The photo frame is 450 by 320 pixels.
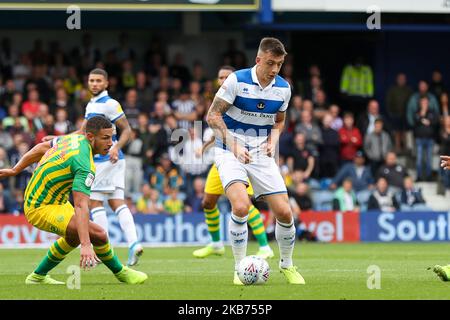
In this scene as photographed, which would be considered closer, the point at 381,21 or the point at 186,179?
Result: the point at 186,179

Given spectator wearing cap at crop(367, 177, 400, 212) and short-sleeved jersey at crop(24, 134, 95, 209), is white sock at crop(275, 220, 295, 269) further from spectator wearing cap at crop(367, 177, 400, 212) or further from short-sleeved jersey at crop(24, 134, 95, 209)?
spectator wearing cap at crop(367, 177, 400, 212)

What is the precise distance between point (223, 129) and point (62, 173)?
1.70 meters

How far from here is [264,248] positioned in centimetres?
1552

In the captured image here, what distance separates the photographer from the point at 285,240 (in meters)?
11.4

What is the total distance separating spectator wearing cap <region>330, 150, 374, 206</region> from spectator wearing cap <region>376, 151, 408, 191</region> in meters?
0.29

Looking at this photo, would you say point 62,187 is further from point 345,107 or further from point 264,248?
point 345,107

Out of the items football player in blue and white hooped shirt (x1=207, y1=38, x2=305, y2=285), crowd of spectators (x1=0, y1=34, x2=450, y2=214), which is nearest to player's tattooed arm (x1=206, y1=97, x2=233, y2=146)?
football player in blue and white hooped shirt (x1=207, y1=38, x2=305, y2=285)

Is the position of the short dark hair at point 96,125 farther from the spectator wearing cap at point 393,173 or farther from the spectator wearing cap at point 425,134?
the spectator wearing cap at point 425,134

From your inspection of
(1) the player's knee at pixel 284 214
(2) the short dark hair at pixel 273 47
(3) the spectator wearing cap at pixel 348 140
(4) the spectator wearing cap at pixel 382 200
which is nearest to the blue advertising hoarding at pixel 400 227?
(4) the spectator wearing cap at pixel 382 200

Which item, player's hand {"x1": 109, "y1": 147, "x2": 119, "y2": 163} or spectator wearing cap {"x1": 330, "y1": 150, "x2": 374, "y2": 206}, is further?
spectator wearing cap {"x1": 330, "y1": 150, "x2": 374, "y2": 206}

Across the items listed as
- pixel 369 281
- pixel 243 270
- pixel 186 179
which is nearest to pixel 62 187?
pixel 243 270

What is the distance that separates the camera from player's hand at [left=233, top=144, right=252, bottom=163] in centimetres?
1132

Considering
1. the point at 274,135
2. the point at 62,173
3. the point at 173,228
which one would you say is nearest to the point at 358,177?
the point at 173,228

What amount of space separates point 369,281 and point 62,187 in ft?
10.5
